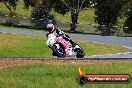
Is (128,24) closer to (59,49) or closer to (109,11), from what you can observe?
(109,11)

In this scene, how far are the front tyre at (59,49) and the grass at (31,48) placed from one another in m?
14.9

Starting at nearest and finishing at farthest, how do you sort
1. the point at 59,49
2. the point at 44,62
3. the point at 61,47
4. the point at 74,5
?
the point at 61,47 < the point at 59,49 < the point at 44,62 < the point at 74,5

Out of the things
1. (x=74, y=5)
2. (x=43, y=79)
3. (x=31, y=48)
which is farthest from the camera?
(x=74, y=5)

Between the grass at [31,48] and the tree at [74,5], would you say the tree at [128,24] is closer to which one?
the tree at [74,5]

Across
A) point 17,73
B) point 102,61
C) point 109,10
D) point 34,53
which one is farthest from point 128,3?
point 17,73

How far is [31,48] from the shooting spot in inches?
1352

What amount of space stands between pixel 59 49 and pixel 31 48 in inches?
732

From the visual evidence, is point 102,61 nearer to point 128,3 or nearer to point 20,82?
point 20,82

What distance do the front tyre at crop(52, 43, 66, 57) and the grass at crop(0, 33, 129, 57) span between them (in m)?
14.9

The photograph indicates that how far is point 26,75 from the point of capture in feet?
41.4

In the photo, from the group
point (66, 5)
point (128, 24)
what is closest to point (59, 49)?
point (128, 24)

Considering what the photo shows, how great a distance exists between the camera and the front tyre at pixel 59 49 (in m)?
15.7

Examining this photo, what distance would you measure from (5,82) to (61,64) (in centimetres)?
576

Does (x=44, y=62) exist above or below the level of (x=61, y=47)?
below
